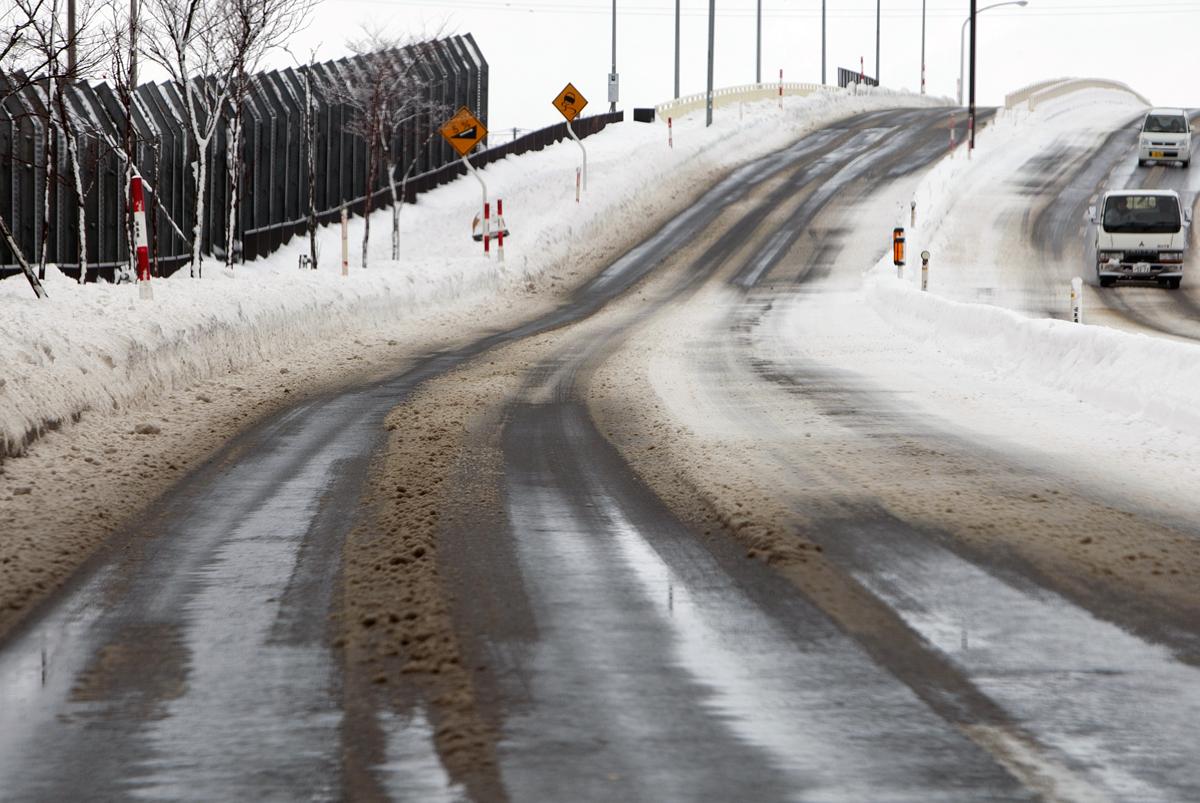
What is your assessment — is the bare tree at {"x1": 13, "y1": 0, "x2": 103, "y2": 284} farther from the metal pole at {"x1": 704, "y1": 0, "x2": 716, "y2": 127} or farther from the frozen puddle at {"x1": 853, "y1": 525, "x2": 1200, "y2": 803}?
the metal pole at {"x1": 704, "y1": 0, "x2": 716, "y2": 127}

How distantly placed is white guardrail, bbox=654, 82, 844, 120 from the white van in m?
20.2

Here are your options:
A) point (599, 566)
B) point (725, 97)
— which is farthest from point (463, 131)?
point (725, 97)

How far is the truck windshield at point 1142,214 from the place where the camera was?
27.6 meters

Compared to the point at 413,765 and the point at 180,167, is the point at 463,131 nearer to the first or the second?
the point at 180,167

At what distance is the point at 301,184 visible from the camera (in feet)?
116

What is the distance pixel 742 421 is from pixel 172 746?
23.3 feet

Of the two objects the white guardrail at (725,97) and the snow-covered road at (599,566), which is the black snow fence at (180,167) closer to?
the snow-covered road at (599,566)

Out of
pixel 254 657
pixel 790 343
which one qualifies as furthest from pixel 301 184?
pixel 254 657

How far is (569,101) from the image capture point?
35688 millimetres

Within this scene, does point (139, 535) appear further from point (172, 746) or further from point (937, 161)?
point (937, 161)

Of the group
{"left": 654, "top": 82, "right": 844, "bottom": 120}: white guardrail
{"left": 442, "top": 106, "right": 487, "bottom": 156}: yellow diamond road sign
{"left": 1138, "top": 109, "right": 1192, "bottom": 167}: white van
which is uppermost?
{"left": 654, "top": 82, "right": 844, "bottom": 120}: white guardrail

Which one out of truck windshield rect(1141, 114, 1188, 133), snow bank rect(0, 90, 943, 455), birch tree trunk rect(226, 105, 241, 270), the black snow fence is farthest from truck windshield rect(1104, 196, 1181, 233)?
truck windshield rect(1141, 114, 1188, 133)

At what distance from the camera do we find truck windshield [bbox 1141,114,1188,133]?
45094 mm

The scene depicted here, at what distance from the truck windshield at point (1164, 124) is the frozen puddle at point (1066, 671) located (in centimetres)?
4377
